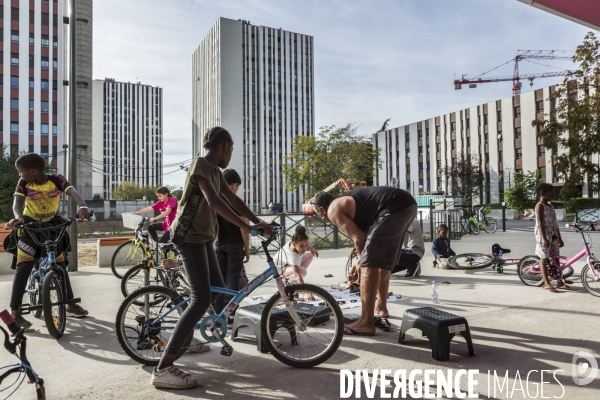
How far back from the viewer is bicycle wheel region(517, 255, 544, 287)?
7738 mm

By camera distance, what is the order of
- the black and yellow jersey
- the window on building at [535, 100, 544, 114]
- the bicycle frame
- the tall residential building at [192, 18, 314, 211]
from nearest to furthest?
the bicycle frame → the black and yellow jersey → the window on building at [535, 100, 544, 114] → the tall residential building at [192, 18, 314, 211]

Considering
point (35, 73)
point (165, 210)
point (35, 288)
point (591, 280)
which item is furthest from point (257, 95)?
point (35, 288)

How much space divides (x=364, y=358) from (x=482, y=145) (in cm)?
6394

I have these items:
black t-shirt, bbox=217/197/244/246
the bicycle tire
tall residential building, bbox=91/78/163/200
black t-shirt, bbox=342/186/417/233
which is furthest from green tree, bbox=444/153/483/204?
tall residential building, bbox=91/78/163/200

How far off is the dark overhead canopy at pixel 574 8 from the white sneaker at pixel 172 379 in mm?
5166

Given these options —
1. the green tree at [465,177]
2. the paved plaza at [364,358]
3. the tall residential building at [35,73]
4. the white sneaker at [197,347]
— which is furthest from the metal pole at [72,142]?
the tall residential building at [35,73]

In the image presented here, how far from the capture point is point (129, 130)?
16900 cm

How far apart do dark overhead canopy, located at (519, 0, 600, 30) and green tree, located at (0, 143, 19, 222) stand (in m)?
31.6

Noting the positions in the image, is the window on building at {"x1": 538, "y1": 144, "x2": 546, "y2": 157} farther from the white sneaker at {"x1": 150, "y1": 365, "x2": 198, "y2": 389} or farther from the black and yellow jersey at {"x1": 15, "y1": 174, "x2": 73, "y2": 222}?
the white sneaker at {"x1": 150, "y1": 365, "x2": 198, "y2": 389}

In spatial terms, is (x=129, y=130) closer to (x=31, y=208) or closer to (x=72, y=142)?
(x=72, y=142)

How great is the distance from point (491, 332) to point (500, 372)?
1.26m

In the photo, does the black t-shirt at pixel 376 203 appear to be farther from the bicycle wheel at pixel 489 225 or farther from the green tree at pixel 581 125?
the bicycle wheel at pixel 489 225

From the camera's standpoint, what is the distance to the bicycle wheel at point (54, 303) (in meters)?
4.96

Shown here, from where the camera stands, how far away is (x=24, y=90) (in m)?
69.8
